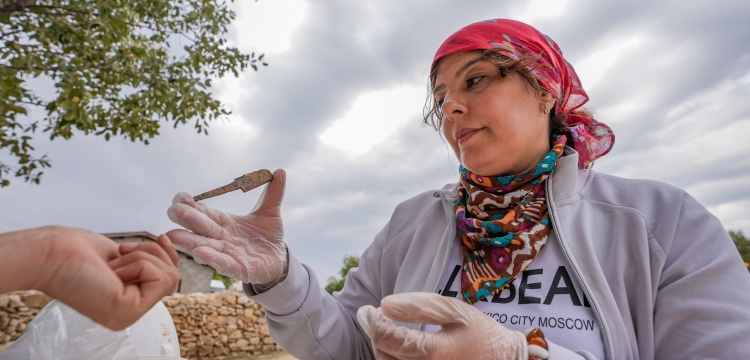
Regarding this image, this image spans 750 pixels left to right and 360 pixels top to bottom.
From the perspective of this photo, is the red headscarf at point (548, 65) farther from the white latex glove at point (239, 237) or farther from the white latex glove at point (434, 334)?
the white latex glove at point (434, 334)

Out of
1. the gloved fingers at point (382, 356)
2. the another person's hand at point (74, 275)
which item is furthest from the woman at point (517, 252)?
the another person's hand at point (74, 275)

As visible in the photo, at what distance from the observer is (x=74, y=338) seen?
207cm

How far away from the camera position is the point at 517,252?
185 centimetres

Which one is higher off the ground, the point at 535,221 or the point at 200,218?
the point at 535,221

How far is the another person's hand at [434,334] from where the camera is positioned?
1267 mm

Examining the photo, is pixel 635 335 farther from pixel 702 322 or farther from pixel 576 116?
pixel 576 116

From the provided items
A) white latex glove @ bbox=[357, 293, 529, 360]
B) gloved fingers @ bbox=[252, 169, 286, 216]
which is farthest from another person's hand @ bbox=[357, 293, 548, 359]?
gloved fingers @ bbox=[252, 169, 286, 216]

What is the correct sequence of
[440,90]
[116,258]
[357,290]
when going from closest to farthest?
1. [116,258]
2. [440,90]
3. [357,290]

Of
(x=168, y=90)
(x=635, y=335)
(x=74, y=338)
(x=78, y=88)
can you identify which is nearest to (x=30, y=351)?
(x=74, y=338)

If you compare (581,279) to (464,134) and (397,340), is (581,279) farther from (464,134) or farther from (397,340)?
(397,340)

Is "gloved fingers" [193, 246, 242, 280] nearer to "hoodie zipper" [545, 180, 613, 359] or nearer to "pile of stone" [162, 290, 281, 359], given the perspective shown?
"hoodie zipper" [545, 180, 613, 359]

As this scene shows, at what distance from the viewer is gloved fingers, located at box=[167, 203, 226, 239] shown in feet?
5.04

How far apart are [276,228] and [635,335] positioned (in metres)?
1.34

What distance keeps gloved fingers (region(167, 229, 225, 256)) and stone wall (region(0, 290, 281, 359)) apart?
479 inches
